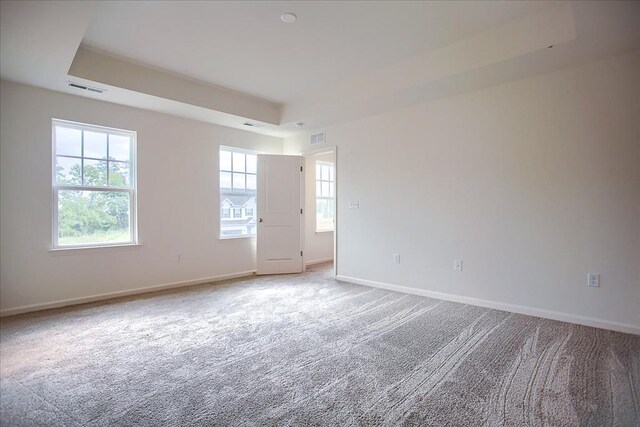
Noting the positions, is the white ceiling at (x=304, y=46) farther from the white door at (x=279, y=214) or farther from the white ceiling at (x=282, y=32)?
the white door at (x=279, y=214)

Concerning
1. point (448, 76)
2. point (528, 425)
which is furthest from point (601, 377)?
point (448, 76)

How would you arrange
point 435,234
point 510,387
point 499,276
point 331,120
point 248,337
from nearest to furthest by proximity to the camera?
point 510,387 < point 248,337 < point 499,276 < point 435,234 < point 331,120

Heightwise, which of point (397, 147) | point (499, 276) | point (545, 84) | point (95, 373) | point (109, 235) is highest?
point (545, 84)

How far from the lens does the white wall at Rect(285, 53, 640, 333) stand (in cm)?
290

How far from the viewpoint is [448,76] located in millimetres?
3285

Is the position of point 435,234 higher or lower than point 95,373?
higher

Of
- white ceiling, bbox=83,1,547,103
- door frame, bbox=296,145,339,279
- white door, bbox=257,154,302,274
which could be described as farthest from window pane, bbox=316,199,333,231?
white ceiling, bbox=83,1,547,103

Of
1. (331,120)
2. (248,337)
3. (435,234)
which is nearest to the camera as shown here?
(248,337)

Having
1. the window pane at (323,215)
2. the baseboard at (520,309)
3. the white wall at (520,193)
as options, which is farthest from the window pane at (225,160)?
the baseboard at (520,309)

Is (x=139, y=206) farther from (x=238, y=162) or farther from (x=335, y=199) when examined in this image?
(x=335, y=199)

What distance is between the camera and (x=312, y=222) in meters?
6.48

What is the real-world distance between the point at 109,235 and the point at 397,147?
3885 mm

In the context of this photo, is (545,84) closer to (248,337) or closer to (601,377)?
(601,377)

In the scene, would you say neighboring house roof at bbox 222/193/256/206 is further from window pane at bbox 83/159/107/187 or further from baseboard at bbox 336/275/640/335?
baseboard at bbox 336/275/640/335
